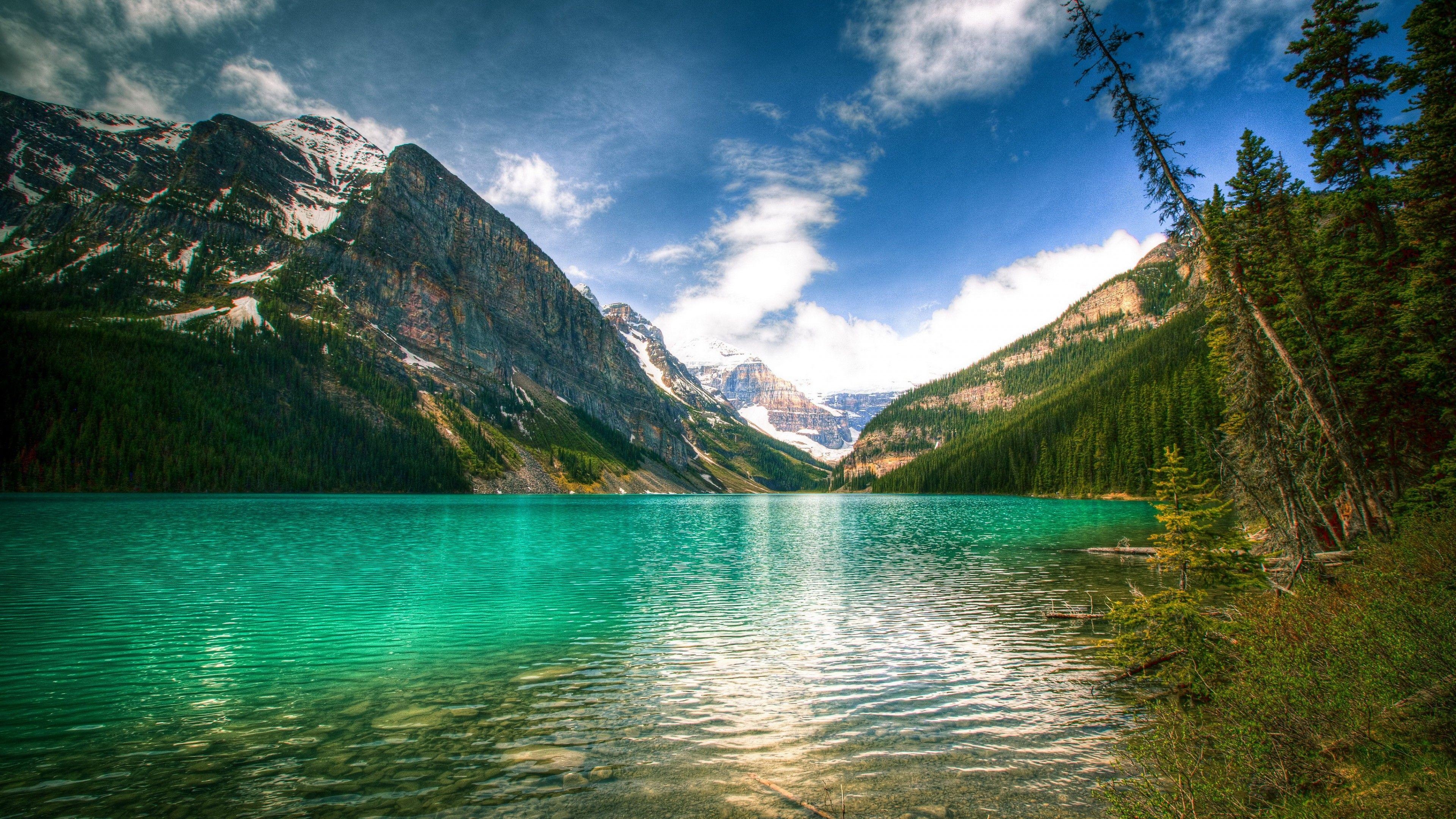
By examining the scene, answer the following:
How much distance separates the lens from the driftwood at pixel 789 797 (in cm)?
806

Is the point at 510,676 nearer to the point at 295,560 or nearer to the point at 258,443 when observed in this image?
the point at 295,560

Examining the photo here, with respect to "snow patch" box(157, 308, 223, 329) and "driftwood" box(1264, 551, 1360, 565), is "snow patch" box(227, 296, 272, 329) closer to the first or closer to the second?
"snow patch" box(157, 308, 223, 329)

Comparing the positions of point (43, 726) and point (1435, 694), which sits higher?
point (1435, 694)

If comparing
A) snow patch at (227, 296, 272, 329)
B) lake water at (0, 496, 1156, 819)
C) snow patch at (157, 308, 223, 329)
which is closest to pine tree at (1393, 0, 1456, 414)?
lake water at (0, 496, 1156, 819)

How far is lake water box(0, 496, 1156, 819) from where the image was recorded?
8906mm

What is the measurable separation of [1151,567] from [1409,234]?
680 inches

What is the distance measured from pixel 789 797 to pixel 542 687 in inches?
302

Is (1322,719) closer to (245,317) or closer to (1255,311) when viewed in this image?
(1255,311)

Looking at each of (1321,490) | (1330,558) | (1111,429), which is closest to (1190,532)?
(1330,558)

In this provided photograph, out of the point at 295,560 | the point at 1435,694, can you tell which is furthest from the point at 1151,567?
the point at 295,560

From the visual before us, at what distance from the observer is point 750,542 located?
168 ft

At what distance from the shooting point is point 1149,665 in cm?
1320

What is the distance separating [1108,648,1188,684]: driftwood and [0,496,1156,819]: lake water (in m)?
0.72

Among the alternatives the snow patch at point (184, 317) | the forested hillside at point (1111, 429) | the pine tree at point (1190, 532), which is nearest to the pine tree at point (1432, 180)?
the pine tree at point (1190, 532)
